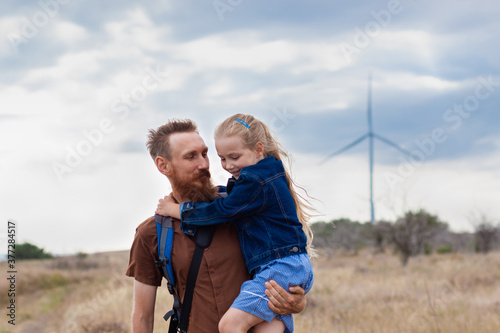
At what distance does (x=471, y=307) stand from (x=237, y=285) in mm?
9025

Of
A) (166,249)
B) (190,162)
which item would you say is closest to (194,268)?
(166,249)

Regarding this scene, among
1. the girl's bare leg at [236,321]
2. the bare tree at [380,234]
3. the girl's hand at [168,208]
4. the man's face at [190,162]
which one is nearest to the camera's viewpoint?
the girl's bare leg at [236,321]

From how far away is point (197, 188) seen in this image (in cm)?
365

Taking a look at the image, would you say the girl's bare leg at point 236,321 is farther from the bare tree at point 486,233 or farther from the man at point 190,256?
the bare tree at point 486,233

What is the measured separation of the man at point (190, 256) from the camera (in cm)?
343

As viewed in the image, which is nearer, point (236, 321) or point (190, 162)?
point (236, 321)

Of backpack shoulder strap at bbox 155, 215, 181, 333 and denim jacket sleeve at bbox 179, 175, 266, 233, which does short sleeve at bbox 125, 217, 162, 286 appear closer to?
backpack shoulder strap at bbox 155, 215, 181, 333

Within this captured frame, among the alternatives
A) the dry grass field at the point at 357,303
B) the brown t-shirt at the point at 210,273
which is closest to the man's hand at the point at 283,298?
the brown t-shirt at the point at 210,273

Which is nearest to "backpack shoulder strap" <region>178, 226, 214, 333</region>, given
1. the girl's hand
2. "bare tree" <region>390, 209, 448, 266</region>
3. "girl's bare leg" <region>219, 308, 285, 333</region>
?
the girl's hand

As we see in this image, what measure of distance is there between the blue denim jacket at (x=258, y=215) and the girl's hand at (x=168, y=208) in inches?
2.2

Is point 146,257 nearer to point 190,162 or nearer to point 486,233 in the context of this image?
point 190,162

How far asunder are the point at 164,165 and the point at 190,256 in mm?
713

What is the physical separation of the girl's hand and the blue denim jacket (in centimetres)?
6

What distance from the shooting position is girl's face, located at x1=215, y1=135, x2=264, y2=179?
3.69m
